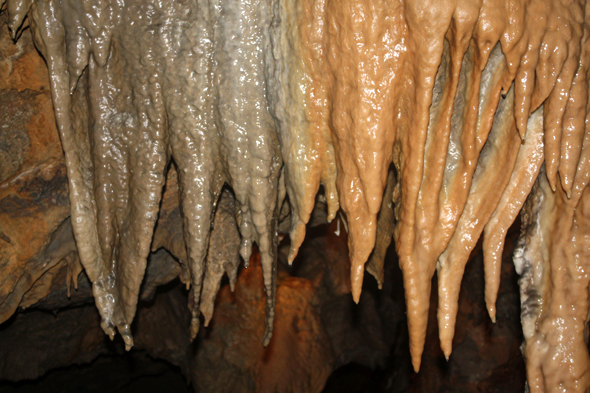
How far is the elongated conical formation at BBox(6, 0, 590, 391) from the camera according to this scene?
1.84 meters

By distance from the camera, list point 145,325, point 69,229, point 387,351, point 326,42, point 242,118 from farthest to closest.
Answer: point 387,351, point 145,325, point 69,229, point 242,118, point 326,42

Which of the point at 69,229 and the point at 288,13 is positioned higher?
the point at 288,13

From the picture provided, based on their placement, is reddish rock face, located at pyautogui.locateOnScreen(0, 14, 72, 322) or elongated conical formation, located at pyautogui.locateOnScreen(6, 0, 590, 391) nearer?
elongated conical formation, located at pyautogui.locateOnScreen(6, 0, 590, 391)

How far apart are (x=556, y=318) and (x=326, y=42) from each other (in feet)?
6.12

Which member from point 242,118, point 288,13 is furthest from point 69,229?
point 288,13

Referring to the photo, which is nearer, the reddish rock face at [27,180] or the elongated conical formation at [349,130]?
the elongated conical formation at [349,130]

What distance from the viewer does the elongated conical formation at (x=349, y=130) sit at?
6.03 feet

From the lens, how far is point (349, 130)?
1.92m

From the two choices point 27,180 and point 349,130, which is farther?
point 27,180

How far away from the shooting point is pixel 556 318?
2.53 metres

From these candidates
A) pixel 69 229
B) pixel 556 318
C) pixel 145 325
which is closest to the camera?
pixel 556 318

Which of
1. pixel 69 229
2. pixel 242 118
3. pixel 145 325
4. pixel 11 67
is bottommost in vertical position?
pixel 145 325

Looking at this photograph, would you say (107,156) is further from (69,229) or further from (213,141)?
(69,229)

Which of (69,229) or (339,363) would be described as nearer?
(69,229)
